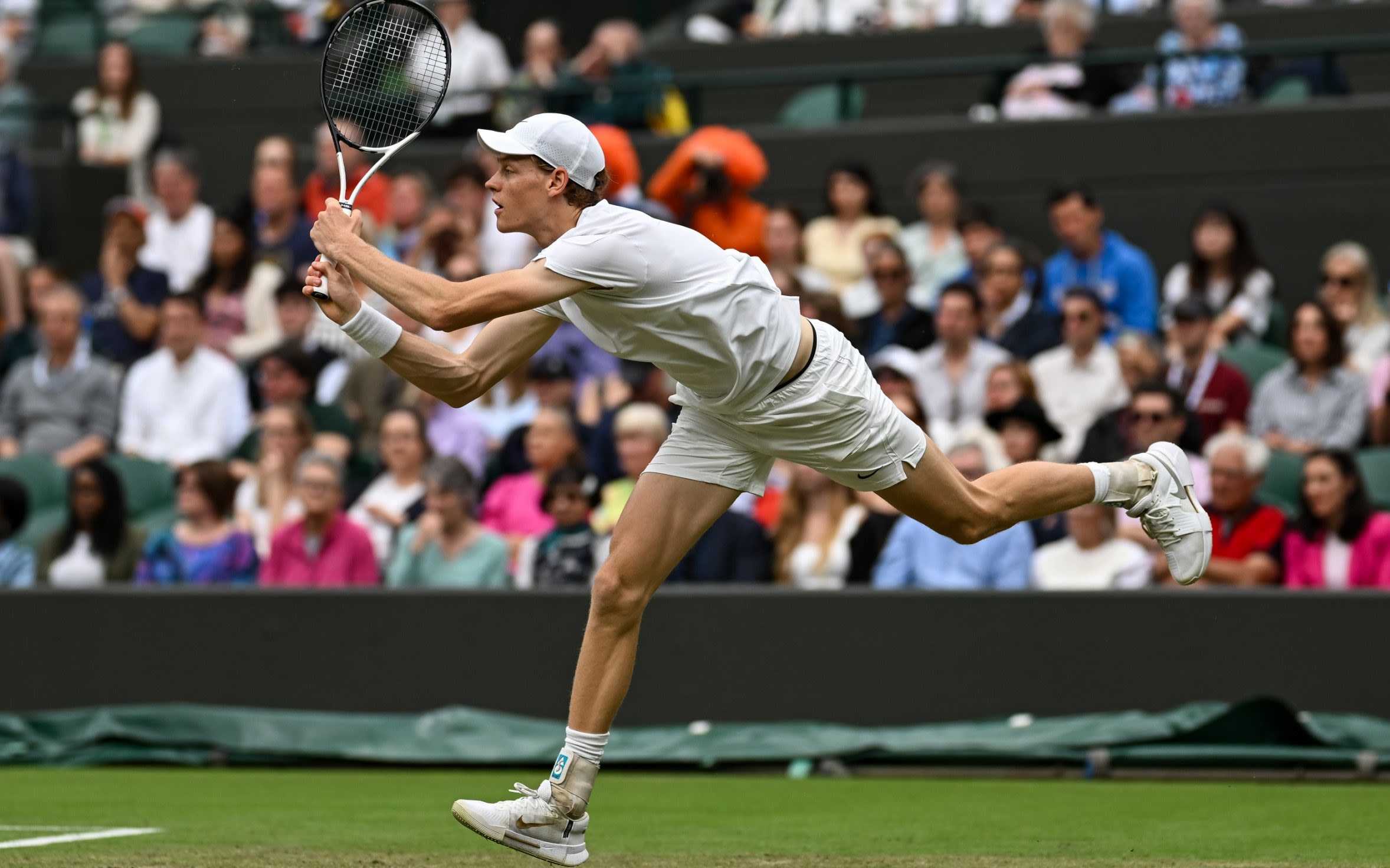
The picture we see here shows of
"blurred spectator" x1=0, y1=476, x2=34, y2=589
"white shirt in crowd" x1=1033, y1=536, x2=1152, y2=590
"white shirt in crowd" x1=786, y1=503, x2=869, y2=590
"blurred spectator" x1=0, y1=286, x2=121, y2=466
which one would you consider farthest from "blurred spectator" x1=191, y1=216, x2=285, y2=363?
"white shirt in crowd" x1=1033, y1=536, x2=1152, y2=590

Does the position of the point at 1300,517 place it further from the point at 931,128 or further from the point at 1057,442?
the point at 931,128

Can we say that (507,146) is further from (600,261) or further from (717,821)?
(717,821)

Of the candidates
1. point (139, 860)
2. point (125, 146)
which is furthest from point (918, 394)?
point (125, 146)

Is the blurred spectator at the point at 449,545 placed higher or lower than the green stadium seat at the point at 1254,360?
lower

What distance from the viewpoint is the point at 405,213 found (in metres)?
12.9

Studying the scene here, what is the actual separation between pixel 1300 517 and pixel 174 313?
251 inches

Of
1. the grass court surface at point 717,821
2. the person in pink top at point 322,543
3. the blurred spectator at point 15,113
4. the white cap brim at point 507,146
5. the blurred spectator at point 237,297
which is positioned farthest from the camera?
the blurred spectator at point 15,113

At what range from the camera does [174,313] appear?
38.5 ft

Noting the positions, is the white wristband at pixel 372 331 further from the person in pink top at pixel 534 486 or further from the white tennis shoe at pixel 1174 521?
the person in pink top at pixel 534 486

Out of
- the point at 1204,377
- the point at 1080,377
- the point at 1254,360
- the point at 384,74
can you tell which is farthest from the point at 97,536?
the point at 1254,360

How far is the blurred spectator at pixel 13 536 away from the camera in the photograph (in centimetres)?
1058

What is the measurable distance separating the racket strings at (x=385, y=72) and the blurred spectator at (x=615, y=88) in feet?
22.9

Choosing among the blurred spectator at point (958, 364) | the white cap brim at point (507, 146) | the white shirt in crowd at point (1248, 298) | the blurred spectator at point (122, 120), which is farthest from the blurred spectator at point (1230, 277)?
the blurred spectator at point (122, 120)

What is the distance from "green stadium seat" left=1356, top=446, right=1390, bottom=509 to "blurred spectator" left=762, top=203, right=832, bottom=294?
3.21 m
